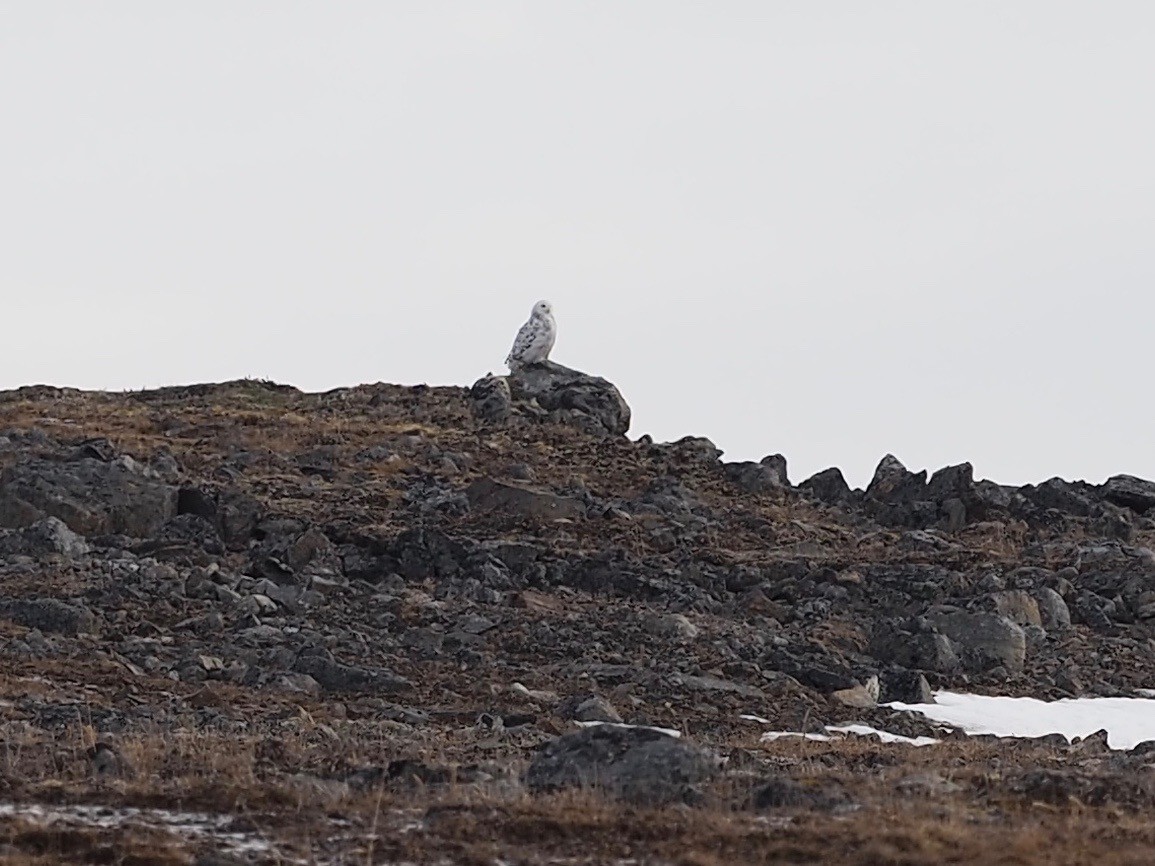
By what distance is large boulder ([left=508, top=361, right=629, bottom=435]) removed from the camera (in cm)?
3947

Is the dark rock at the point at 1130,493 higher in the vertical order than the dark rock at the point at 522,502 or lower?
higher

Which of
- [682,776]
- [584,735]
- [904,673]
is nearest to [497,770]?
[584,735]

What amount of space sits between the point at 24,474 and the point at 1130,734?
55.9ft

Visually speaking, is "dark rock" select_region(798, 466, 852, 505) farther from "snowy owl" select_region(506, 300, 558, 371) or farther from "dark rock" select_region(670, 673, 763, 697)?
"dark rock" select_region(670, 673, 763, 697)

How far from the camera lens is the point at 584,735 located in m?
10.8

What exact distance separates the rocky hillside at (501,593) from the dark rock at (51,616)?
0.05 meters

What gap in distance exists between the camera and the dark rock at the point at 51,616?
62.9ft

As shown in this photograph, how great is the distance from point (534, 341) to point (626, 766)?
32443mm

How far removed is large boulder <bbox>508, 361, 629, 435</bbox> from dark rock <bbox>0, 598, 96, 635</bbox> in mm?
20191

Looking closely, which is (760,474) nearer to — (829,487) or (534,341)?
(829,487)

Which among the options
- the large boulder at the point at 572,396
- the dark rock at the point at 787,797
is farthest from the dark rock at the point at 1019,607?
the large boulder at the point at 572,396

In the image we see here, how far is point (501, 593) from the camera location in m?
22.6

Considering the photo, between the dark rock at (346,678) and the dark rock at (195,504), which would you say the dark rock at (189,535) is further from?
the dark rock at (346,678)

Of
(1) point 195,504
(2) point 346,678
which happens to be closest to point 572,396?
(1) point 195,504
